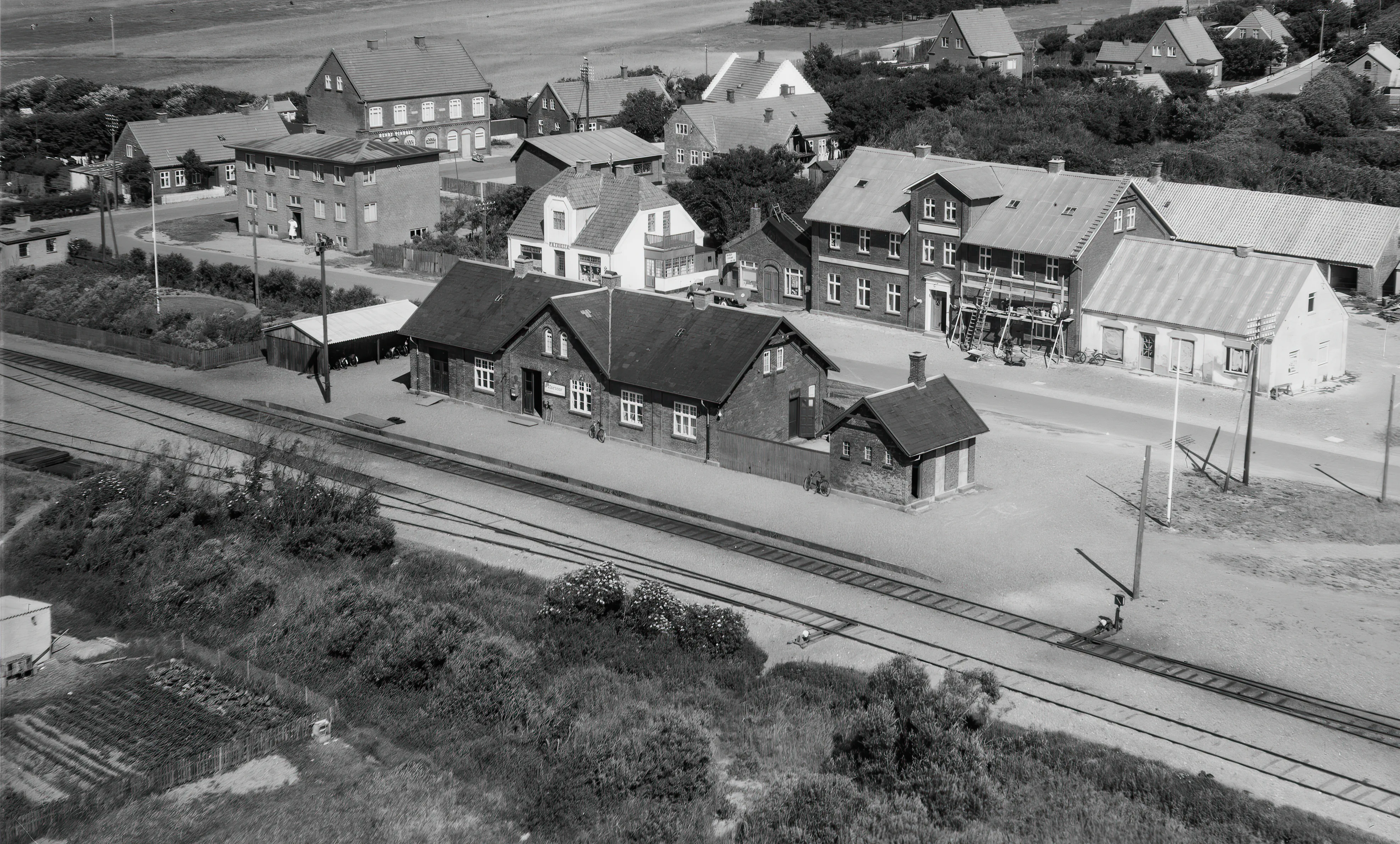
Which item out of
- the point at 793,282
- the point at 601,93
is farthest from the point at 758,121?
the point at 793,282

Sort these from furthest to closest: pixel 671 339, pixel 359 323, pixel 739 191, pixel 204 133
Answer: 1. pixel 204 133
2. pixel 739 191
3. pixel 359 323
4. pixel 671 339

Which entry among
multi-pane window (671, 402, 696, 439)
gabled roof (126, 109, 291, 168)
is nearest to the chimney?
multi-pane window (671, 402, 696, 439)

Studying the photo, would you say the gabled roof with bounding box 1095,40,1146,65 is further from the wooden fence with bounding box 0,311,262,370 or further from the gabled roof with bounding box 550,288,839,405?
the wooden fence with bounding box 0,311,262,370

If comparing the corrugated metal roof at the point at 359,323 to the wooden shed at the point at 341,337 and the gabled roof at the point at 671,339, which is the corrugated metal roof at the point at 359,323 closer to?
the wooden shed at the point at 341,337

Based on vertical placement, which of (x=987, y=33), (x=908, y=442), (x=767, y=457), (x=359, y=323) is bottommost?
(x=767, y=457)

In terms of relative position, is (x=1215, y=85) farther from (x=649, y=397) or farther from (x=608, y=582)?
(x=608, y=582)

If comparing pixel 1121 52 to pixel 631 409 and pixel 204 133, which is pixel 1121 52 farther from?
pixel 631 409

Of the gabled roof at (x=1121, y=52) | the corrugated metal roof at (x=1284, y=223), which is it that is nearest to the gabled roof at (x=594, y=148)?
the corrugated metal roof at (x=1284, y=223)
